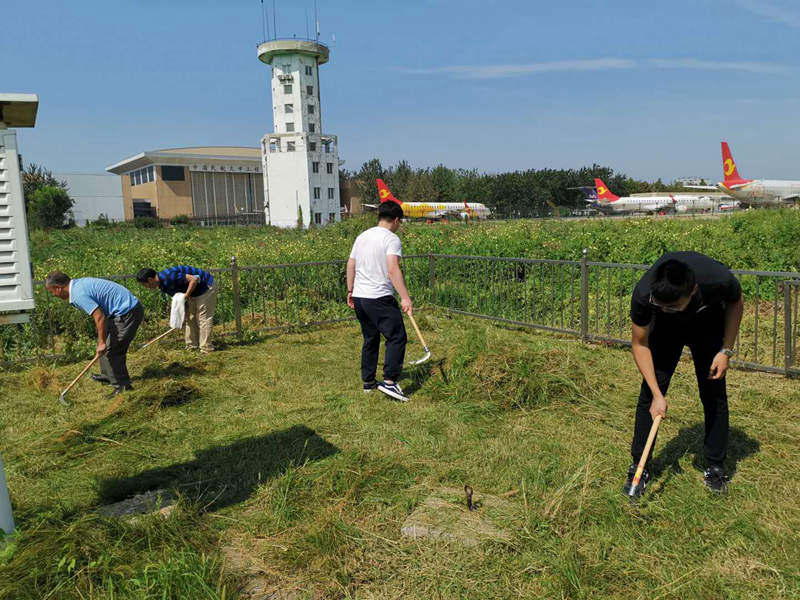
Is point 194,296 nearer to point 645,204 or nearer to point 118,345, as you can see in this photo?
point 118,345

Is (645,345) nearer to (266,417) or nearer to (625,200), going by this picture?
(266,417)

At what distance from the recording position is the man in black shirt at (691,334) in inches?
117

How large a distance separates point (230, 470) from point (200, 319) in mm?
3886

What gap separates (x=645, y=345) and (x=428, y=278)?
723cm

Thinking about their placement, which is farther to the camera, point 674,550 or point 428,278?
point 428,278

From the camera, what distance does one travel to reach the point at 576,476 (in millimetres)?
3396

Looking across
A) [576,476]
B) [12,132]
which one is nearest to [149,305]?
[12,132]

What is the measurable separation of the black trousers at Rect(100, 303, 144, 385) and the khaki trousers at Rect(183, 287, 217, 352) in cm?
155

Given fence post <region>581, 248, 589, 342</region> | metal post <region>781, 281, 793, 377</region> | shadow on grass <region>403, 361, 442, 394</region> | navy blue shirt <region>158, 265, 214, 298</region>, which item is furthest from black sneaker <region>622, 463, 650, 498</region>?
navy blue shirt <region>158, 265, 214, 298</region>

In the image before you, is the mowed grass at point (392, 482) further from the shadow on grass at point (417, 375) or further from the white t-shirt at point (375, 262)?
the white t-shirt at point (375, 262)

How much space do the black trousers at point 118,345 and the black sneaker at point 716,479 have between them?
16.8ft

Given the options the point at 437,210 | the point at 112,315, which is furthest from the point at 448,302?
the point at 437,210

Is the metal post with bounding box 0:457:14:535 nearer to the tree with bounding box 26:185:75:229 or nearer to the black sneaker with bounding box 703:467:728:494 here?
the black sneaker with bounding box 703:467:728:494

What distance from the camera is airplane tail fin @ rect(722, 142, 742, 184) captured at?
45.6 metres
